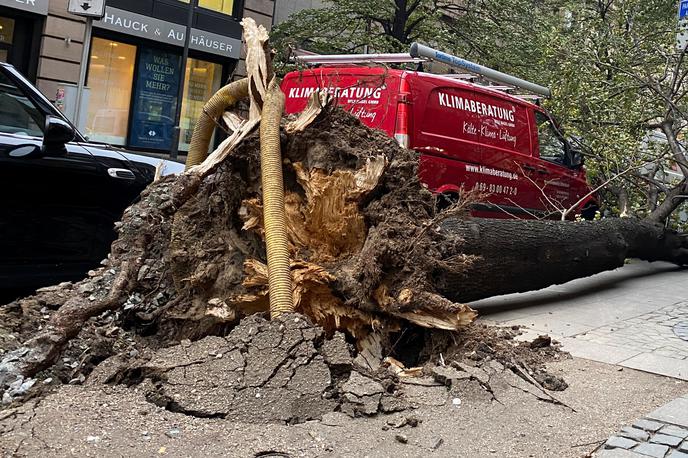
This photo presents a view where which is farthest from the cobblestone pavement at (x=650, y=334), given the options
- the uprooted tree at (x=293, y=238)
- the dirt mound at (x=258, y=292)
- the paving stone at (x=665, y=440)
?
the paving stone at (x=665, y=440)

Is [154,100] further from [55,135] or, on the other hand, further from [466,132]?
[55,135]

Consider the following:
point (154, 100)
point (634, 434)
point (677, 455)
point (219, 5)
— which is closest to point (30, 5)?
point (154, 100)

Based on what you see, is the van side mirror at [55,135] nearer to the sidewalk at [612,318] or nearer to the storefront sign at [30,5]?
the sidewalk at [612,318]

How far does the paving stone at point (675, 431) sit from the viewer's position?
4.35 metres

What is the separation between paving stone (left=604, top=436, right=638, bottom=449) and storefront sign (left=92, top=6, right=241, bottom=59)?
1555 cm

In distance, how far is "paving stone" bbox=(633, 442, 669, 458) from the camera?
4.04 m

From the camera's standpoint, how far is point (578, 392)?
A: 5.07 m

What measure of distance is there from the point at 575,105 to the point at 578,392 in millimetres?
7816

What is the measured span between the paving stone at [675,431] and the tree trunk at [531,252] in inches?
71.5

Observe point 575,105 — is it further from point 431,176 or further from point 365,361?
point 365,361

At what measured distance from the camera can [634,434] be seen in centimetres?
432

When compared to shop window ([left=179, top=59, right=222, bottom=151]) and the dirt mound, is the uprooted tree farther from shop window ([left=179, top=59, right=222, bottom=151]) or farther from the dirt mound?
shop window ([left=179, top=59, right=222, bottom=151])

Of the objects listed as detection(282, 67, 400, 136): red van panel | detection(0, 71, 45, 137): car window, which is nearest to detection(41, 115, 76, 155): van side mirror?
detection(0, 71, 45, 137): car window

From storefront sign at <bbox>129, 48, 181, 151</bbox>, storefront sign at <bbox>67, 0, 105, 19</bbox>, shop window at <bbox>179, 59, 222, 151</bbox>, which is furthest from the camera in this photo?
shop window at <bbox>179, 59, 222, 151</bbox>
